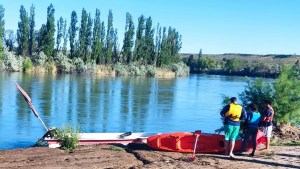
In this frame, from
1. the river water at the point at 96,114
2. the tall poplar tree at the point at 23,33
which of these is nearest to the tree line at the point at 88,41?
the tall poplar tree at the point at 23,33

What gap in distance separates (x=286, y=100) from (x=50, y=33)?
58.7 m

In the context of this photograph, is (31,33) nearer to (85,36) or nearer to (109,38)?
(85,36)

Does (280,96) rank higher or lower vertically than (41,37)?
lower

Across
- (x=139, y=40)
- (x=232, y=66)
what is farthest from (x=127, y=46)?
(x=232, y=66)

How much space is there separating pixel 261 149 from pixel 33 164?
6137 millimetres

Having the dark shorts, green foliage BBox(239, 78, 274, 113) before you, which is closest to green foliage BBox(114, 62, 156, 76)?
green foliage BBox(239, 78, 274, 113)

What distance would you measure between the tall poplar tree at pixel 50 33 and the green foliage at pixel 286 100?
5719cm

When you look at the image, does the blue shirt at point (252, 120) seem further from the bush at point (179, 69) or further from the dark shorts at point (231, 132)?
the bush at point (179, 69)

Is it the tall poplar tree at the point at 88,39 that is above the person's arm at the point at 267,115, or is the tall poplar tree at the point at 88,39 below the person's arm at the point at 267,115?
above

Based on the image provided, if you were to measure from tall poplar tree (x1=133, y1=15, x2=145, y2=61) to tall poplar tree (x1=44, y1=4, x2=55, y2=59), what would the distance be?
1750 centimetres

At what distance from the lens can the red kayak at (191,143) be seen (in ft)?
39.8

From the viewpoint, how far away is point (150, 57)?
87.1 metres

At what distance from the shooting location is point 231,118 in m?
11.4

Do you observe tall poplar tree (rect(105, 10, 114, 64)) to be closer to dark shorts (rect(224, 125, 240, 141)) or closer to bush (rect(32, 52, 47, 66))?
bush (rect(32, 52, 47, 66))
